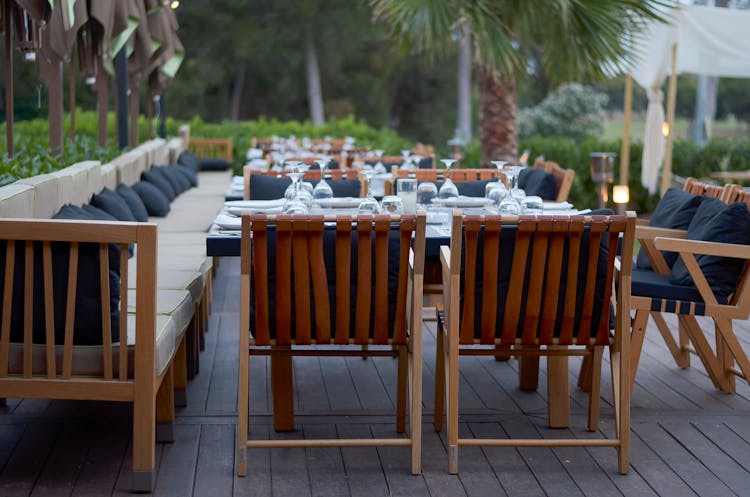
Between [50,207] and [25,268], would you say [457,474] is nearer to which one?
[25,268]

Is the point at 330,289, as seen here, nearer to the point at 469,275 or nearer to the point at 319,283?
the point at 319,283

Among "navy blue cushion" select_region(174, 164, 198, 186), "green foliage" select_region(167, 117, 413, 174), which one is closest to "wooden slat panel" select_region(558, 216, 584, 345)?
"navy blue cushion" select_region(174, 164, 198, 186)

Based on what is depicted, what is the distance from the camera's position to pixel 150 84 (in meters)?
12.3

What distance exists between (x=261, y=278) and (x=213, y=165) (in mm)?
10628

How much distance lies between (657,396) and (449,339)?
1.55m

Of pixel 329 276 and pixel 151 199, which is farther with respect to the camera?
pixel 151 199

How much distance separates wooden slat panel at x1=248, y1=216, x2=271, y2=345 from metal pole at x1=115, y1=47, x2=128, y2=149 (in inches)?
239

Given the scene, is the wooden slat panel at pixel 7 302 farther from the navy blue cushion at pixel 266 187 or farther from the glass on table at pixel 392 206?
the navy blue cushion at pixel 266 187

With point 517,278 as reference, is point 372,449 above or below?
below

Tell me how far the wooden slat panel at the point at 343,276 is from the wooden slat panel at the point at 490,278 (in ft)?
1.55

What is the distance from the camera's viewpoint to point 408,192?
4.80 m

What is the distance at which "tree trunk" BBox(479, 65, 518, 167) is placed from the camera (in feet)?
35.8

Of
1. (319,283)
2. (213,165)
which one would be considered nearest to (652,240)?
(319,283)

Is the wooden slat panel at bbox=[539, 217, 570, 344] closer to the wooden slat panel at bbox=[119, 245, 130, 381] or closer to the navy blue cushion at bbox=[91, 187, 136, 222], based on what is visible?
the wooden slat panel at bbox=[119, 245, 130, 381]
